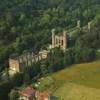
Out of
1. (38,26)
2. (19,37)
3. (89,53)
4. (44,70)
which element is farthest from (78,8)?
(44,70)

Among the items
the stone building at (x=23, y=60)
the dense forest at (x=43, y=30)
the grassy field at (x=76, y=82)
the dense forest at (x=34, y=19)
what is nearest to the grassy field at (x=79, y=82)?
the grassy field at (x=76, y=82)

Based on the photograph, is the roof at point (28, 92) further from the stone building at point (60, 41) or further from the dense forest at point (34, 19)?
the stone building at point (60, 41)

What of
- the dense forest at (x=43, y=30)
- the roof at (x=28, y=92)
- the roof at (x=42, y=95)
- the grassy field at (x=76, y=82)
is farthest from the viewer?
the dense forest at (x=43, y=30)

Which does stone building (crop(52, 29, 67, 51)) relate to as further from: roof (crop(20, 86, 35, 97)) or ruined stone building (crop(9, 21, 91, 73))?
roof (crop(20, 86, 35, 97))

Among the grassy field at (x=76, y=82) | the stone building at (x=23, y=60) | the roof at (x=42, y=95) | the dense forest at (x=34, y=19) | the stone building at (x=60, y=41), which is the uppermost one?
the dense forest at (x=34, y=19)

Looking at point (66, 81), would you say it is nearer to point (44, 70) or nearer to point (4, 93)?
point (44, 70)

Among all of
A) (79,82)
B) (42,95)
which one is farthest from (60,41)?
(42,95)

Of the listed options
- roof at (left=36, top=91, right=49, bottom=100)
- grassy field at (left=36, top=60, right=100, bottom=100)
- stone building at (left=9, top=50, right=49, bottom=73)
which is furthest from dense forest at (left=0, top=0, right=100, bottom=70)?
roof at (left=36, top=91, right=49, bottom=100)

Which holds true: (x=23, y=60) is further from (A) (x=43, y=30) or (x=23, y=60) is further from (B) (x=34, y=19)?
(B) (x=34, y=19)

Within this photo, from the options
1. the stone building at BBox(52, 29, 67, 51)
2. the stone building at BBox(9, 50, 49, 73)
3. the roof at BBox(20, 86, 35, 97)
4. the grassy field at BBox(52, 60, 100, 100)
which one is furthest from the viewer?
the stone building at BBox(52, 29, 67, 51)
